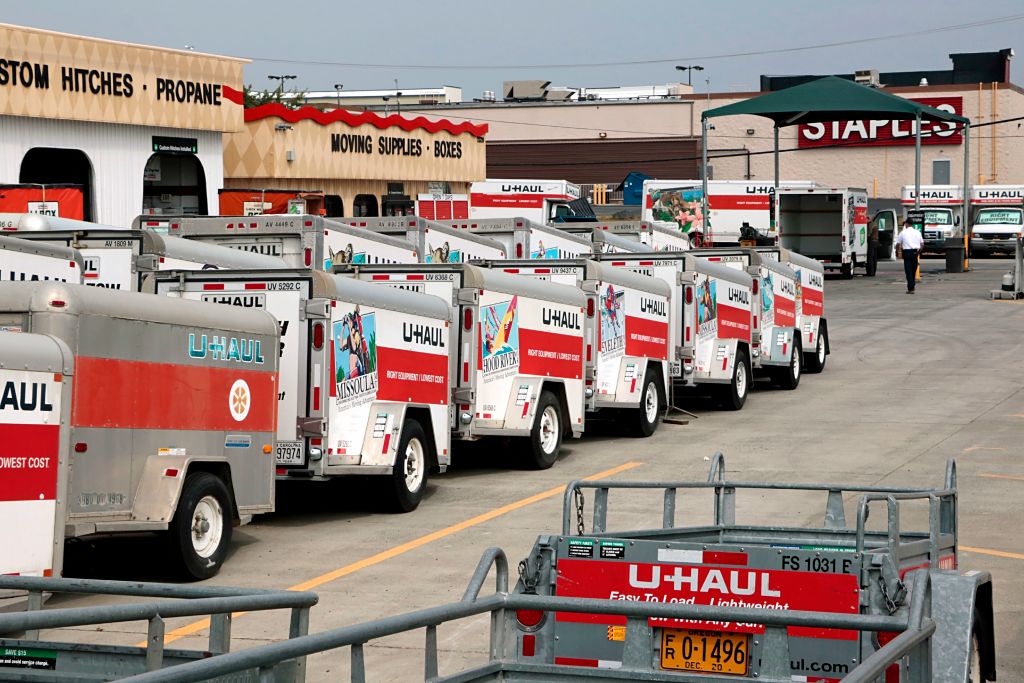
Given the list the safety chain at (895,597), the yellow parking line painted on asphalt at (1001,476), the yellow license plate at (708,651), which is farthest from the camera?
the yellow parking line painted on asphalt at (1001,476)

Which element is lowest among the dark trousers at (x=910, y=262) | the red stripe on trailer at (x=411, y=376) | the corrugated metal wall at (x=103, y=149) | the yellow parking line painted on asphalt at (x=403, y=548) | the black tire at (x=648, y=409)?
the yellow parking line painted on asphalt at (x=403, y=548)

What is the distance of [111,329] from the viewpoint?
11.2m

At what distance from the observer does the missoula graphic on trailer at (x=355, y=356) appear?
14.1 meters

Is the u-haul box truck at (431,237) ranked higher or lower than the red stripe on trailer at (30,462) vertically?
higher

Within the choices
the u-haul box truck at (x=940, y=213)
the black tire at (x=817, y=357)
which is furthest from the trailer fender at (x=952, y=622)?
the u-haul box truck at (x=940, y=213)

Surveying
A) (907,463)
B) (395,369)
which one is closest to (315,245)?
(395,369)

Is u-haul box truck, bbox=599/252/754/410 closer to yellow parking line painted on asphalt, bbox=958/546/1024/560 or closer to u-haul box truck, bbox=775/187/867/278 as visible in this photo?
yellow parking line painted on asphalt, bbox=958/546/1024/560

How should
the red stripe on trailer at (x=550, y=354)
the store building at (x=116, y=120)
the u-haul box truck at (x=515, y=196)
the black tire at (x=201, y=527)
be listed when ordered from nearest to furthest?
the black tire at (x=201, y=527) < the red stripe on trailer at (x=550, y=354) < the store building at (x=116, y=120) < the u-haul box truck at (x=515, y=196)

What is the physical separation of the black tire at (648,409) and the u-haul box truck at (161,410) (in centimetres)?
817

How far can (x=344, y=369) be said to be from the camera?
46.5 ft

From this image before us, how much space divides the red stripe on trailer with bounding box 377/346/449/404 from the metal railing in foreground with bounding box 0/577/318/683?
28.8 feet

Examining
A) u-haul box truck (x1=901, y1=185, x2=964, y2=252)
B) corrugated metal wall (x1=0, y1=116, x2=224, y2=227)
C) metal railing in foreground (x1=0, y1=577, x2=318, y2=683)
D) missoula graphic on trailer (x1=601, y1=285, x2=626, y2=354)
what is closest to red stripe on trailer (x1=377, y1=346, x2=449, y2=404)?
missoula graphic on trailer (x1=601, y1=285, x2=626, y2=354)

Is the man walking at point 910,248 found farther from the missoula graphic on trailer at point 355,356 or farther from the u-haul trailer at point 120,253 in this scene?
the missoula graphic on trailer at point 355,356

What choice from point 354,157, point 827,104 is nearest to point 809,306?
point 354,157
